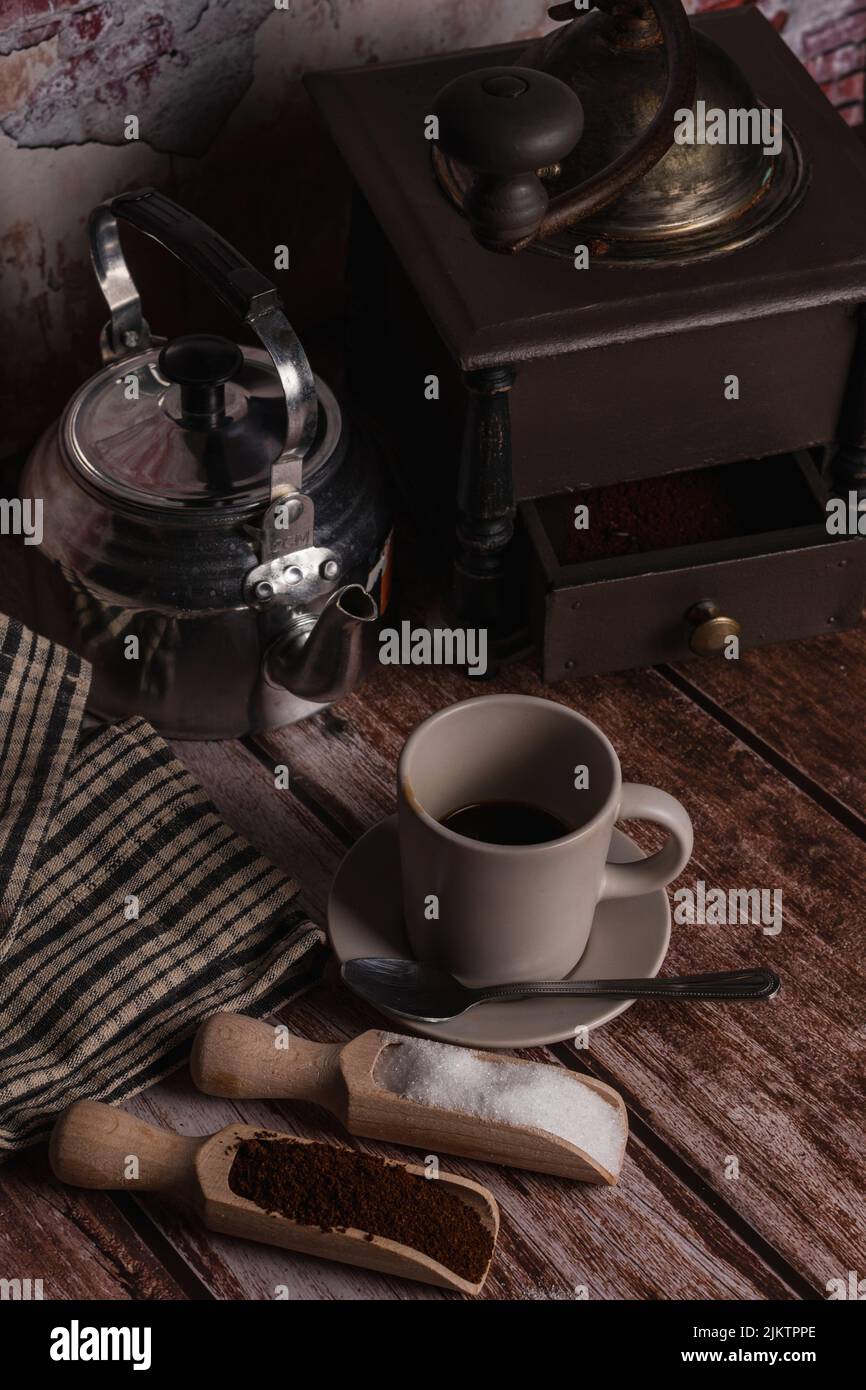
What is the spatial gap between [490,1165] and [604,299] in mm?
447

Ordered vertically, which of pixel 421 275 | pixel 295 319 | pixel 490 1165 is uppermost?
pixel 421 275

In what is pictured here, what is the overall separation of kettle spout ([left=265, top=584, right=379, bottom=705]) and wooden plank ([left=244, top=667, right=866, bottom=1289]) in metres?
0.06

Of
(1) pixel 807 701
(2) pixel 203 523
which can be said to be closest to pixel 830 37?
(1) pixel 807 701

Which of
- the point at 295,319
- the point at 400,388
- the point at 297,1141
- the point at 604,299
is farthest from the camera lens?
the point at 295,319

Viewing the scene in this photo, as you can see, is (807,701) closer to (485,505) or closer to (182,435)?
(485,505)

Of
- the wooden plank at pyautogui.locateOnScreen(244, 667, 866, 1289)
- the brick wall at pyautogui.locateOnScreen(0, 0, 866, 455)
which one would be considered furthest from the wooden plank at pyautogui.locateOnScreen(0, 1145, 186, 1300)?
the brick wall at pyautogui.locateOnScreen(0, 0, 866, 455)

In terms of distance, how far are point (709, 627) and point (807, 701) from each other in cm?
8

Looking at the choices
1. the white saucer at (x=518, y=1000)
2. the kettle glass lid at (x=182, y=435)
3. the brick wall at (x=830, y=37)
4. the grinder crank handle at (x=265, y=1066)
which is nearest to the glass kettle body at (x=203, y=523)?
the kettle glass lid at (x=182, y=435)

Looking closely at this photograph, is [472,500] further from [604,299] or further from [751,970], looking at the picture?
[751,970]

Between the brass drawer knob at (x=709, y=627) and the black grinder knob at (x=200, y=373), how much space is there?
0.29 m

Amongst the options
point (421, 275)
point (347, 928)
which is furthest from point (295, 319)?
point (347, 928)

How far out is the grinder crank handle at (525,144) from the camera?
2.40ft

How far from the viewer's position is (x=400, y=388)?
105 cm

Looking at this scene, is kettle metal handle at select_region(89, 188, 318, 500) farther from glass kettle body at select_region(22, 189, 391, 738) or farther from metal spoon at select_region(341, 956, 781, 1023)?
metal spoon at select_region(341, 956, 781, 1023)
